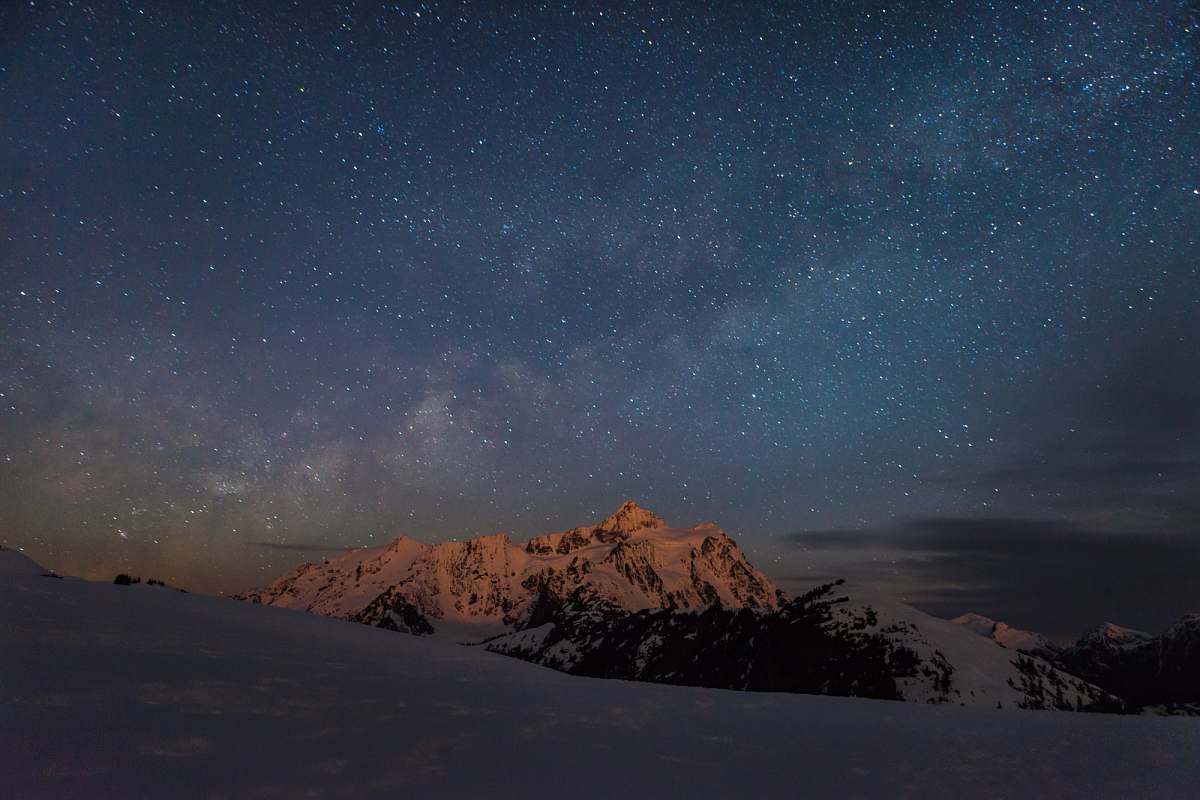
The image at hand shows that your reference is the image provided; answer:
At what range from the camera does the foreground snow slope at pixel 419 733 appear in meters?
4.03

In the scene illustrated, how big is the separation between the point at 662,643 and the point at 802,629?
136ft

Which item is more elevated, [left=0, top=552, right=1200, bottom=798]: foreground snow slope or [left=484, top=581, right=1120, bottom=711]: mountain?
[left=0, top=552, right=1200, bottom=798]: foreground snow slope

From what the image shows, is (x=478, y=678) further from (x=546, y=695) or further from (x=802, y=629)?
(x=802, y=629)

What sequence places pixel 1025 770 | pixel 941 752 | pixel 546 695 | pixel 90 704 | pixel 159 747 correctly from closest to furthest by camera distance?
1. pixel 159 747
2. pixel 90 704
3. pixel 1025 770
4. pixel 941 752
5. pixel 546 695

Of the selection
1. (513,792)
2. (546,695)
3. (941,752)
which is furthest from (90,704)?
(941,752)

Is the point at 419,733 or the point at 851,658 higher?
the point at 419,733

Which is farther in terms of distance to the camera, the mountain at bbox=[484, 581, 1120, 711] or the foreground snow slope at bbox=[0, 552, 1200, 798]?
the mountain at bbox=[484, 581, 1120, 711]

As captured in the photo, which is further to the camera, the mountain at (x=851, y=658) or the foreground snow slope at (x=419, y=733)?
the mountain at (x=851, y=658)

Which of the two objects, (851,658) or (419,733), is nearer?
(419,733)

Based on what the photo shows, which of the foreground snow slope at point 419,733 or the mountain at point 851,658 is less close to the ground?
the foreground snow slope at point 419,733

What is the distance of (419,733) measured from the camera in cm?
515

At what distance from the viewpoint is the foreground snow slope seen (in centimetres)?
403

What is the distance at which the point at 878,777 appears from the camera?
5414 millimetres

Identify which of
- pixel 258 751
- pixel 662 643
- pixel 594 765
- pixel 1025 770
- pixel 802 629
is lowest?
pixel 662 643
